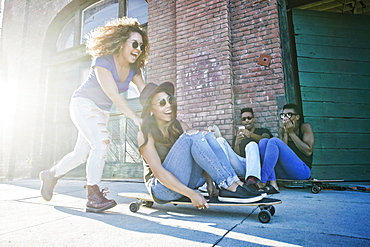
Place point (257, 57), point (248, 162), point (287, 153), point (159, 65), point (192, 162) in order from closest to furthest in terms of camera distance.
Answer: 1. point (192, 162)
2. point (248, 162)
3. point (287, 153)
4. point (257, 57)
5. point (159, 65)

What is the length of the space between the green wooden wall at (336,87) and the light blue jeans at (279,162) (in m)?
1.26

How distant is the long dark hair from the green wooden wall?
3021mm

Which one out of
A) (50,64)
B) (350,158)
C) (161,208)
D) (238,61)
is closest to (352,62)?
(350,158)

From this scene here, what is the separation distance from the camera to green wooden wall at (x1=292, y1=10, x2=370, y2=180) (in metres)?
4.00

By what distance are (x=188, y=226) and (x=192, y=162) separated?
0.48 metres

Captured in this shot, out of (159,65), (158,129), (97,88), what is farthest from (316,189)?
(159,65)

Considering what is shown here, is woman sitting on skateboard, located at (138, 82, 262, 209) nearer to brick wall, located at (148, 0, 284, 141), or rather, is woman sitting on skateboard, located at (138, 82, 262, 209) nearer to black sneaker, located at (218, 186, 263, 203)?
black sneaker, located at (218, 186, 263, 203)

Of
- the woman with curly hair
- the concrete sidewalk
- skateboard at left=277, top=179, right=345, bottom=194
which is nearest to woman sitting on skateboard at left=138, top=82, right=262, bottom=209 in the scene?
the concrete sidewalk

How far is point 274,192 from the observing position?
2.65 meters

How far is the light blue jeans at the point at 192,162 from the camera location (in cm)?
169

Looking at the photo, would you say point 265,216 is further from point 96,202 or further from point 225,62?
point 225,62

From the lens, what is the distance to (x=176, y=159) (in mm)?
1727

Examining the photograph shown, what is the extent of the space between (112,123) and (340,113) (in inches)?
185

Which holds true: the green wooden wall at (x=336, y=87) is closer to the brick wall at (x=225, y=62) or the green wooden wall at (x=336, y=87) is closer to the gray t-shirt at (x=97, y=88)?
the brick wall at (x=225, y=62)
